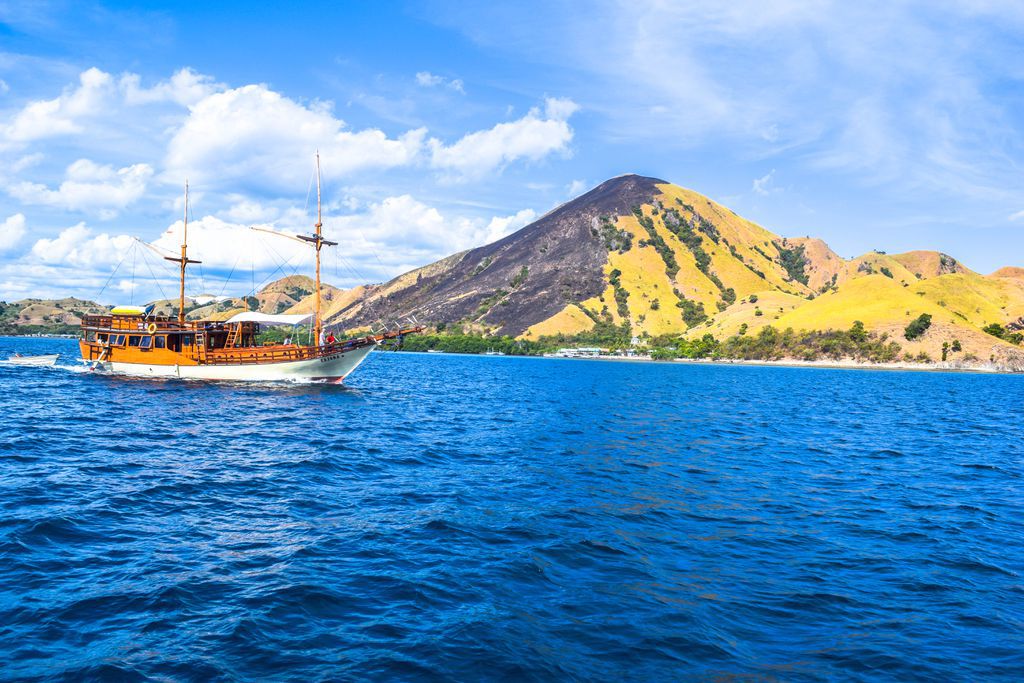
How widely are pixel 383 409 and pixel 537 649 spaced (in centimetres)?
4222

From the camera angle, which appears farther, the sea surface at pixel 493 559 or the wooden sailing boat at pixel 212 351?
the wooden sailing boat at pixel 212 351

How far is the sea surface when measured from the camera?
10.7 meters

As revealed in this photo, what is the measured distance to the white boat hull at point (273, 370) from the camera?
70.6 metres

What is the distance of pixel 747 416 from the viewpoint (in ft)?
178

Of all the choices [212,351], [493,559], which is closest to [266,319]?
[212,351]

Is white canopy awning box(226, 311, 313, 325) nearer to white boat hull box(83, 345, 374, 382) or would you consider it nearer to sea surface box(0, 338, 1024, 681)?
white boat hull box(83, 345, 374, 382)

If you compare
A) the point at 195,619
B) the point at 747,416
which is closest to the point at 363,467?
the point at 195,619

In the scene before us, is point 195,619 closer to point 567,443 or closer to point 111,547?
point 111,547

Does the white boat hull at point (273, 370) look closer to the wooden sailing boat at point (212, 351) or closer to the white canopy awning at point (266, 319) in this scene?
the wooden sailing boat at point (212, 351)

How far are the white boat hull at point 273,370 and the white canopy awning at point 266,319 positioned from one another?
5956 millimetres

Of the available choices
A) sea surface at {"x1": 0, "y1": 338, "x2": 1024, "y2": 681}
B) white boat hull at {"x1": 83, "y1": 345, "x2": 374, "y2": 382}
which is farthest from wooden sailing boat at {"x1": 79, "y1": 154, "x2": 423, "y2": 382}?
sea surface at {"x1": 0, "y1": 338, "x2": 1024, "y2": 681}

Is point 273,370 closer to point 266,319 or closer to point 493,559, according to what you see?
point 266,319

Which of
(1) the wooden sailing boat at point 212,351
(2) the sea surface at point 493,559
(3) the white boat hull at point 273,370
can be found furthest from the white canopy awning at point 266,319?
(2) the sea surface at point 493,559

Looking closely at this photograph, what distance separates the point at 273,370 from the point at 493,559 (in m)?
61.8
